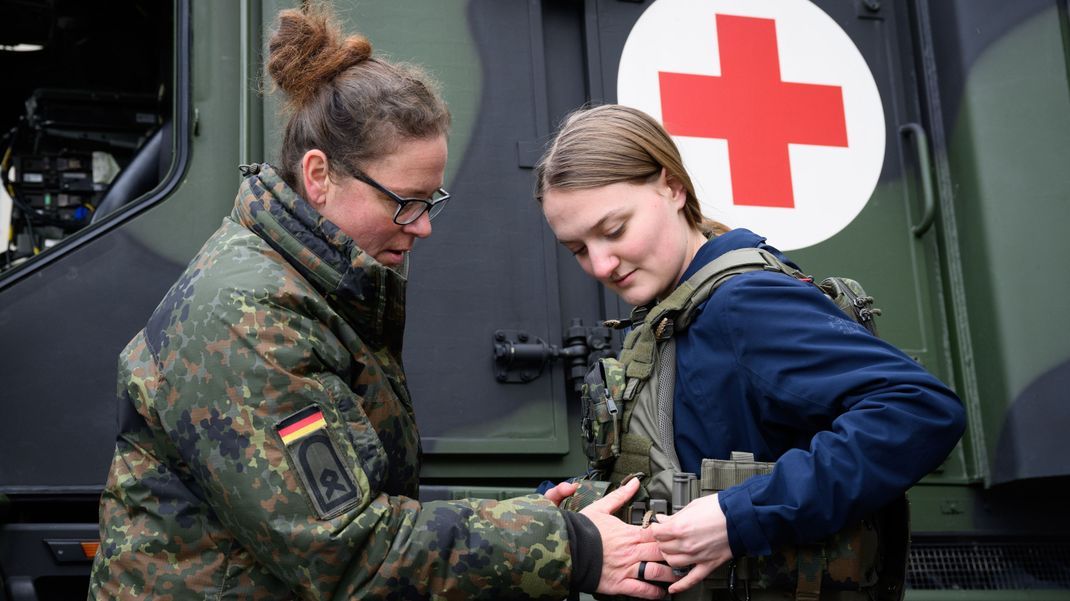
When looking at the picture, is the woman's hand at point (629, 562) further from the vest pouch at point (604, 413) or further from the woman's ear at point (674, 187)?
the woman's ear at point (674, 187)

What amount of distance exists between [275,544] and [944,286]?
1.74m

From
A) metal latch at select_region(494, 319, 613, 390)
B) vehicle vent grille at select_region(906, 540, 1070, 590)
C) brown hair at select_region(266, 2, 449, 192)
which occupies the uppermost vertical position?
brown hair at select_region(266, 2, 449, 192)

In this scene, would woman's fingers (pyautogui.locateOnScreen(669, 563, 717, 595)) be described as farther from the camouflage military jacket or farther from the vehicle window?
the vehicle window

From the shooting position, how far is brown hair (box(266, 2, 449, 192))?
5.24ft

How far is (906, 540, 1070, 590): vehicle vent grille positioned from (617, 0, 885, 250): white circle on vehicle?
707mm

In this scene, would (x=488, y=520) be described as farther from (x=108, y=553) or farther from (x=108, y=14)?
(x=108, y=14)

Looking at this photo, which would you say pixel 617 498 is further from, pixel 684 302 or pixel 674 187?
pixel 674 187

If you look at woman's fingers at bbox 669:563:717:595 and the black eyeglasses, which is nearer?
woman's fingers at bbox 669:563:717:595

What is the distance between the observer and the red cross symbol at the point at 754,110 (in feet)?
8.13

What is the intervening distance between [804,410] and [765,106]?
1.29m

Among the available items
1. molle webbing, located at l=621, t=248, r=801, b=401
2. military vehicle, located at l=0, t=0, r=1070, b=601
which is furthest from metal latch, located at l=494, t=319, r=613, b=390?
molle webbing, located at l=621, t=248, r=801, b=401

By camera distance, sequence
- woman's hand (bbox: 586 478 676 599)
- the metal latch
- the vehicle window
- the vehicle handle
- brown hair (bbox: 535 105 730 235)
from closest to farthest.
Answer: woman's hand (bbox: 586 478 676 599), brown hair (bbox: 535 105 730 235), the metal latch, the vehicle handle, the vehicle window

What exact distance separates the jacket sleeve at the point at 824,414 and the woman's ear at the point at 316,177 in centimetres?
59

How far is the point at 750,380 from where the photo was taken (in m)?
1.42
